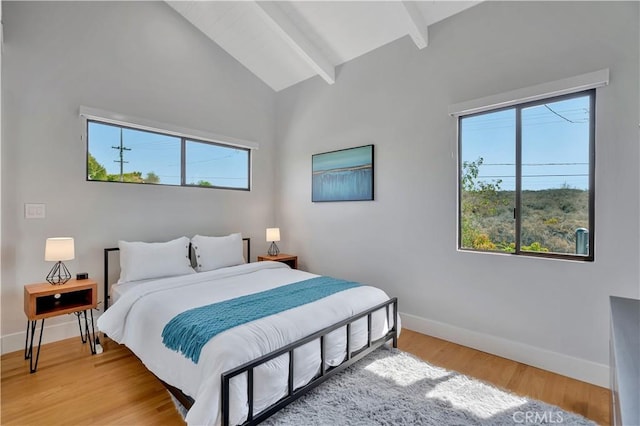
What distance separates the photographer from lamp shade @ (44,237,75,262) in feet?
8.36

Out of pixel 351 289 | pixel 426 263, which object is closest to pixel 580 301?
pixel 426 263

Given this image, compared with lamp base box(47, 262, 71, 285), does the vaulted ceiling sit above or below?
above

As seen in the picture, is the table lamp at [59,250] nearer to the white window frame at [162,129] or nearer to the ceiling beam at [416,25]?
the white window frame at [162,129]

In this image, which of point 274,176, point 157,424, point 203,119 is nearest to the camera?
point 157,424

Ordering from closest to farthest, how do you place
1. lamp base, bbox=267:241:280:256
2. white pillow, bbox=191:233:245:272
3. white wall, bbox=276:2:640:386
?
white wall, bbox=276:2:640:386, white pillow, bbox=191:233:245:272, lamp base, bbox=267:241:280:256

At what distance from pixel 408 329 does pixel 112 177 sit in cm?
360

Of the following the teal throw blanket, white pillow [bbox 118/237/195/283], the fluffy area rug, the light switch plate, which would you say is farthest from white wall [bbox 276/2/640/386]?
the light switch plate

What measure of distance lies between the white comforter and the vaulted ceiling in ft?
8.68

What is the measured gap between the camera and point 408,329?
327 centimetres

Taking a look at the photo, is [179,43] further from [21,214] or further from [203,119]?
[21,214]

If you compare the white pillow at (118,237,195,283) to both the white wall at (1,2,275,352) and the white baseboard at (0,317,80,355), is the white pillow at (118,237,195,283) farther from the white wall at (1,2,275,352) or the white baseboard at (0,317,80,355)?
the white baseboard at (0,317,80,355)

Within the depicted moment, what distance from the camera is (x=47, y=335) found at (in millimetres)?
2852

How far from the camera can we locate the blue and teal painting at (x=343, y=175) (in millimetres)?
3621

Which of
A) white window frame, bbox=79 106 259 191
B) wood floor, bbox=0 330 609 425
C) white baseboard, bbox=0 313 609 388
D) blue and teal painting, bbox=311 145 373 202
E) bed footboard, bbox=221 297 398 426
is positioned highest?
white window frame, bbox=79 106 259 191
